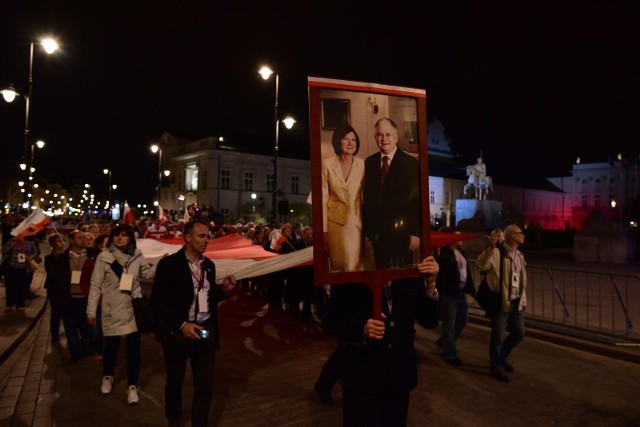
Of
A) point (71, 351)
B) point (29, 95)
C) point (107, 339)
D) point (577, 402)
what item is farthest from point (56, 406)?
point (29, 95)

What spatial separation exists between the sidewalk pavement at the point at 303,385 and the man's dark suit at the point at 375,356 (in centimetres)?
208

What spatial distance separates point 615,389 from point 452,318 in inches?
88.3

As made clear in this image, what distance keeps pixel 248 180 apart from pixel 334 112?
7009 centimetres

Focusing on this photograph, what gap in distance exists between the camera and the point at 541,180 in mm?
106188

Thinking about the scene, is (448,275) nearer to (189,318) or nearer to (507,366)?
(507,366)

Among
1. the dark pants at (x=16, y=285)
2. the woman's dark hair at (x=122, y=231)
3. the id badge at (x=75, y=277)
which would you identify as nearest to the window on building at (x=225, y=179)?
the dark pants at (x=16, y=285)

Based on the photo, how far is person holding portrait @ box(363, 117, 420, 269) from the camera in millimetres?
2867

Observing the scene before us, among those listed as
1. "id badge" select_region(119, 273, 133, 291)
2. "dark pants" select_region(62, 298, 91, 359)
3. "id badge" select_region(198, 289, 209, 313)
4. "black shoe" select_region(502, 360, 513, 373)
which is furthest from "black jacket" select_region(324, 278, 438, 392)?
"dark pants" select_region(62, 298, 91, 359)

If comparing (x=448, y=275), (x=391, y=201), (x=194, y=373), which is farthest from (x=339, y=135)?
(x=448, y=275)

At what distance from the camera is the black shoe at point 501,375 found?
6.24 m

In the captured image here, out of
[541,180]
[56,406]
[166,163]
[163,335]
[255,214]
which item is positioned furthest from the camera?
[541,180]

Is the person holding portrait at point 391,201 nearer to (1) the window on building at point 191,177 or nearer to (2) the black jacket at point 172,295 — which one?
(2) the black jacket at point 172,295

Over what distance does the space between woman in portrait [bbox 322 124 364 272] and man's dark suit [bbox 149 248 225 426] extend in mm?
1940

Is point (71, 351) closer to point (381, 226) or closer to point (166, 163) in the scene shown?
point (381, 226)
